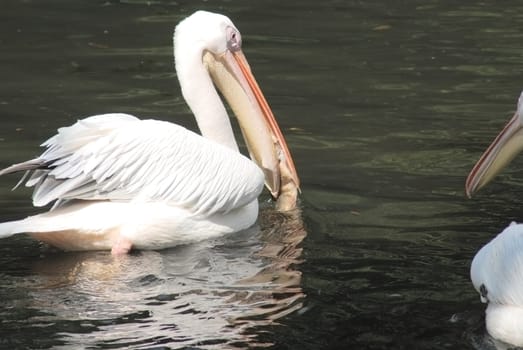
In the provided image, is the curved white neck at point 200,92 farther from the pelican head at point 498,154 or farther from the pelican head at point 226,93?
the pelican head at point 498,154

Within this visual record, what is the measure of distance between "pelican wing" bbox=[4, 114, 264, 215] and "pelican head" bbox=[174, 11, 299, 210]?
1.40 feet

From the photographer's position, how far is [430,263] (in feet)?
18.0

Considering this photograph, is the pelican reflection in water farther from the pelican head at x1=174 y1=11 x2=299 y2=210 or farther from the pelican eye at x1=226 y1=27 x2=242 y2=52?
the pelican eye at x1=226 y1=27 x2=242 y2=52

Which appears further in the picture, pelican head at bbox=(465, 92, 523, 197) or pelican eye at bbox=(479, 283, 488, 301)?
pelican head at bbox=(465, 92, 523, 197)

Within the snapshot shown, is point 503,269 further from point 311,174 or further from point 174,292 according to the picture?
point 311,174

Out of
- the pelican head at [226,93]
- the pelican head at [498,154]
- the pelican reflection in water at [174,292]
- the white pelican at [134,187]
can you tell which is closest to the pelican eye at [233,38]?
the pelican head at [226,93]

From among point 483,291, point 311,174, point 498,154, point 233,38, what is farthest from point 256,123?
point 483,291

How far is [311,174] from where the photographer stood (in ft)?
23.3

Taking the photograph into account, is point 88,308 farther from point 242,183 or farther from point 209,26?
point 209,26

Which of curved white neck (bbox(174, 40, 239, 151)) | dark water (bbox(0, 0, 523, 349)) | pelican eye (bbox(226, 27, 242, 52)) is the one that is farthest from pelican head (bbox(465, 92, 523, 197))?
pelican eye (bbox(226, 27, 242, 52))

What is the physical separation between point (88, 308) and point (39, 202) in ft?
2.97

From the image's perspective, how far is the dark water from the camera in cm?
477

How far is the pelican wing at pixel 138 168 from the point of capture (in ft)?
18.8

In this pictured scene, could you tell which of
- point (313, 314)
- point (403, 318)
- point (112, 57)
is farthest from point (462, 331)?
point (112, 57)
